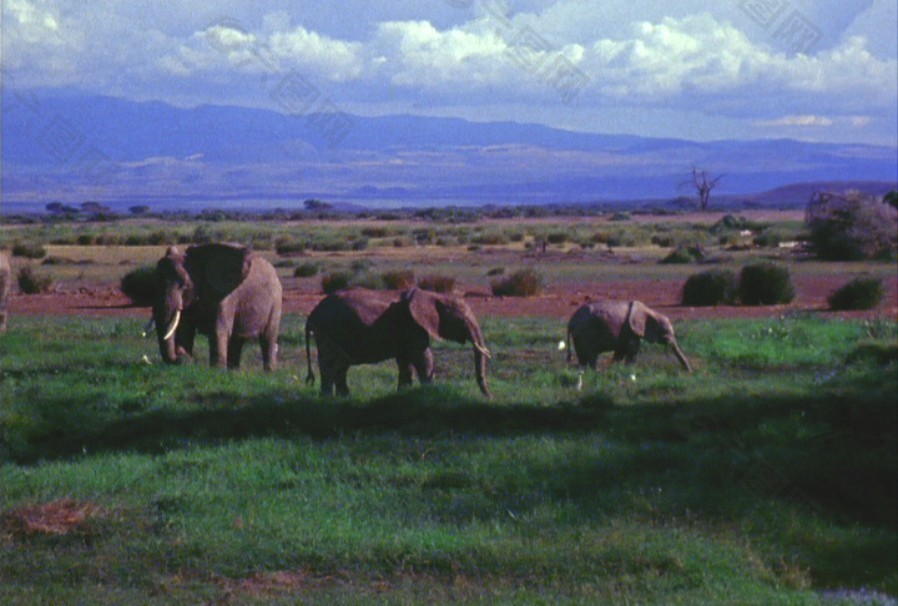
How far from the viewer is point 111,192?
186250 mm

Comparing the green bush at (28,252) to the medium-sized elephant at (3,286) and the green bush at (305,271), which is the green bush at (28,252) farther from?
the medium-sized elephant at (3,286)

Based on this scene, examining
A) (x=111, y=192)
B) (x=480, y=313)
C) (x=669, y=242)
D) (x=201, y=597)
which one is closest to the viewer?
(x=201, y=597)

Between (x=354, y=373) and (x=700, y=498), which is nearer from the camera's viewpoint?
(x=700, y=498)

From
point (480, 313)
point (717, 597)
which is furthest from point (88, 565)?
point (480, 313)

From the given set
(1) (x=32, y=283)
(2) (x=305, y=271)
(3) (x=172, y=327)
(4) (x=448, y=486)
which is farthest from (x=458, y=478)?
(2) (x=305, y=271)

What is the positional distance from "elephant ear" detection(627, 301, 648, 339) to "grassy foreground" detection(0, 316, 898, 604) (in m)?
0.50

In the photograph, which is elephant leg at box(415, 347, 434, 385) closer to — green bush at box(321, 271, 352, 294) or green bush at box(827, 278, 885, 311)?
green bush at box(827, 278, 885, 311)

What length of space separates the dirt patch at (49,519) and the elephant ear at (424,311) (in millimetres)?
4586

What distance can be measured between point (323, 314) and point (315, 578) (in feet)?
19.1

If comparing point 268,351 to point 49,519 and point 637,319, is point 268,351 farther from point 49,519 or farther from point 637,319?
point 49,519

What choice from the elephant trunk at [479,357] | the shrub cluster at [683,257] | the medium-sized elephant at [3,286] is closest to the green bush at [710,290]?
the medium-sized elephant at [3,286]

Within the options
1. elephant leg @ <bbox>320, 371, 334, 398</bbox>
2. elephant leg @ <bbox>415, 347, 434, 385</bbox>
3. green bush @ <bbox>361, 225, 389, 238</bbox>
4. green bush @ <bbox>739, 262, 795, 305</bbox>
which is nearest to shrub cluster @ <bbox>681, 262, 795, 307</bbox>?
green bush @ <bbox>739, 262, 795, 305</bbox>

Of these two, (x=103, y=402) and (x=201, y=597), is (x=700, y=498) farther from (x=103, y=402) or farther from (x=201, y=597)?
(x=103, y=402)

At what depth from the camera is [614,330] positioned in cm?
1611
